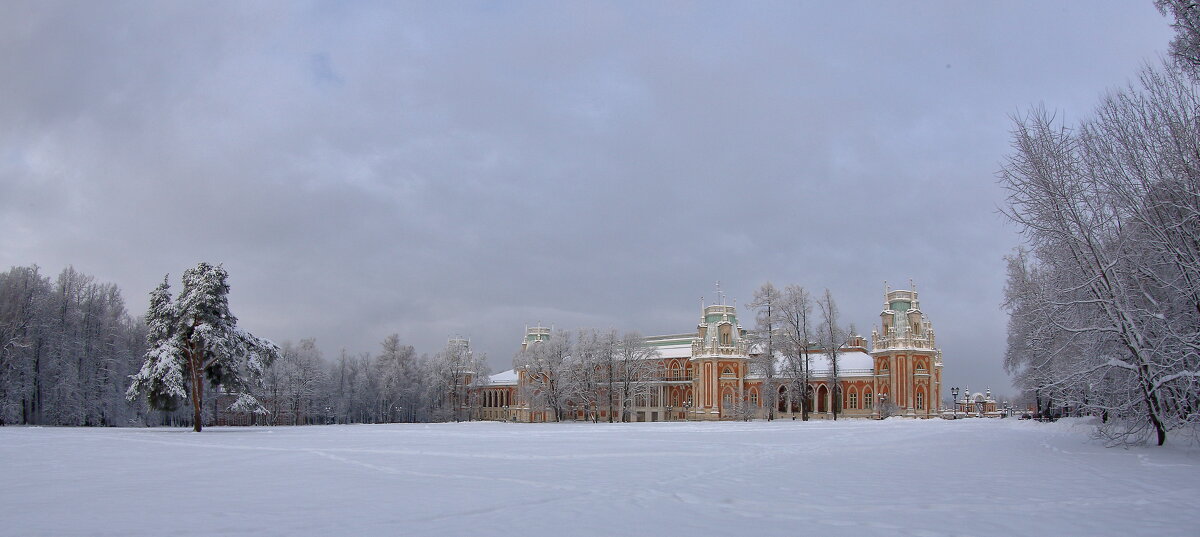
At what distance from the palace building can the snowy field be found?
5614cm

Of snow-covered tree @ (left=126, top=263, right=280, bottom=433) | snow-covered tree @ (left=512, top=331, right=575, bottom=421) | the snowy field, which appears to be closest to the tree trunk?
snow-covered tree @ (left=126, top=263, right=280, bottom=433)

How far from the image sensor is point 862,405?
86.5 metres

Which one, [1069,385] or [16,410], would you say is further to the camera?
[16,410]

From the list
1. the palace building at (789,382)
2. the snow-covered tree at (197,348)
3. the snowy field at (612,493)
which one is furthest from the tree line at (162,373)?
the snowy field at (612,493)

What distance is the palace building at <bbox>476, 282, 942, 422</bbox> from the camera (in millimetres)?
82312

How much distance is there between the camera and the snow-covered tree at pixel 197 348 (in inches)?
1781

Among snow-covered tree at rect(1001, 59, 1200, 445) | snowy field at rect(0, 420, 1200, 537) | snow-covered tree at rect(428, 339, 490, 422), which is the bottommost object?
snow-covered tree at rect(428, 339, 490, 422)

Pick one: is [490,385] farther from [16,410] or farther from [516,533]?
[516,533]

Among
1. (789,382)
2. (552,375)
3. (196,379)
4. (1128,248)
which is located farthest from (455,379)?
(1128,248)

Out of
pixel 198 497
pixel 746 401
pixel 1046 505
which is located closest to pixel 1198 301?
pixel 1046 505

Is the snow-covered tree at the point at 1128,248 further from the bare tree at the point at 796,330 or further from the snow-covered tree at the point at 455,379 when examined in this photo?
the snow-covered tree at the point at 455,379

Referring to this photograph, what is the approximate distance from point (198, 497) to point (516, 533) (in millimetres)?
6852

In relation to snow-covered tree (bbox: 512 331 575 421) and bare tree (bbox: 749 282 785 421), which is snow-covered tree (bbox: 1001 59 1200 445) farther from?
snow-covered tree (bbox: 512 331 575 421)

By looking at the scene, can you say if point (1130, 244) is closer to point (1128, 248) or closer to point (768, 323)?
point (1128, 248)
